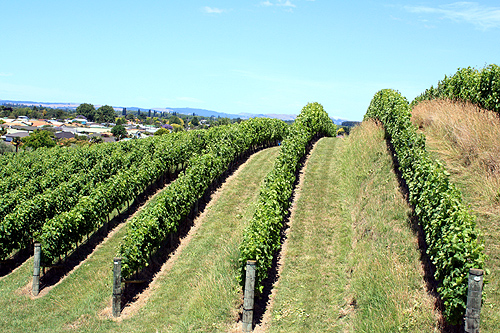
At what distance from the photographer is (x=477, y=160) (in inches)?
541

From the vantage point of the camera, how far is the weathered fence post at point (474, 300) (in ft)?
25.3

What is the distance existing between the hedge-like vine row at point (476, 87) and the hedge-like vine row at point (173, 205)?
13821 mm

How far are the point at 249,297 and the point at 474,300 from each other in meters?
5.64

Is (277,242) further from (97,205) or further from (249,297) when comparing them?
(97,205)

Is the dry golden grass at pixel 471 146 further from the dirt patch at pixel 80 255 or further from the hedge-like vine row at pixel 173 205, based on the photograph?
the dirt patch at pixel 80 255

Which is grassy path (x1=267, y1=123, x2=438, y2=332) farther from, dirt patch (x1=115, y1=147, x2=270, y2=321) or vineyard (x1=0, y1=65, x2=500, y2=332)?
dirt patch (x1=115, y1=147, x2=270, y2=321)

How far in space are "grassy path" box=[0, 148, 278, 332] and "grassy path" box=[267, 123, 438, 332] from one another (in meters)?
2.06

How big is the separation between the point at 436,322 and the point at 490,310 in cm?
119

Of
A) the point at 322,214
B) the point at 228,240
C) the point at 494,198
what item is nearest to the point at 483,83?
the point at 494,198

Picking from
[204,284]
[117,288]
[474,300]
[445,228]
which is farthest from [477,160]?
[117,288]

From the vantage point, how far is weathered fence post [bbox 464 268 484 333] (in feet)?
25.3

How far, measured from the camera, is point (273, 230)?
13438mm

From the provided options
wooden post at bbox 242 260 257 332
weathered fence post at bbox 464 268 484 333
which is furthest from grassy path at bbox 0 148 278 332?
weathered fence post at bbox 464 268 484 333

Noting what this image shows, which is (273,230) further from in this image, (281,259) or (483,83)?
(483,83)
